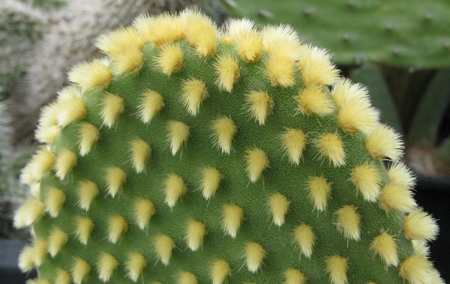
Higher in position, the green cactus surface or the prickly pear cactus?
the prickly pear cactus

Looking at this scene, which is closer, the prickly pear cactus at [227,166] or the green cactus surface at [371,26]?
the prickly pear cactus at [227,166]

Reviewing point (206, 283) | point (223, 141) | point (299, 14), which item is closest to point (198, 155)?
point (223, 141)

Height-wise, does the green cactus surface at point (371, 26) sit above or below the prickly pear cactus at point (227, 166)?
below

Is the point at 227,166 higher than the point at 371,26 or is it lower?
higher

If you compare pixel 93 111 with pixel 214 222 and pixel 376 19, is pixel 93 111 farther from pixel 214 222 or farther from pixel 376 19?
pixel 376 19

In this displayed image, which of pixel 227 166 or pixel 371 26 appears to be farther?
pixel 371 26
